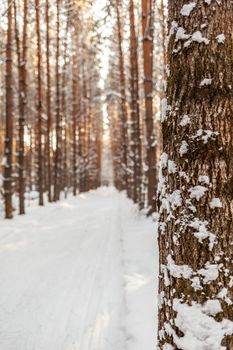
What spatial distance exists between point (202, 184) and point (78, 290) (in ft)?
13.8

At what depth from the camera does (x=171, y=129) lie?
266 centimetres

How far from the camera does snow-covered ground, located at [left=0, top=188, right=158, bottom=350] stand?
180 inches

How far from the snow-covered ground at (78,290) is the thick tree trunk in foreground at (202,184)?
204cm

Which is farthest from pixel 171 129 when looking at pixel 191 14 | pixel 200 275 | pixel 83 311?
pixel 83 311

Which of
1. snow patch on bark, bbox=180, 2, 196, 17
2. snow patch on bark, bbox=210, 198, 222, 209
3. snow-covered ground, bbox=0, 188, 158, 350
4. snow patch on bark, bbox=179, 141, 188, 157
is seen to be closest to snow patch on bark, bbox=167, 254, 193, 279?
snow patch on bark, bbox=210, 198, 222, 209

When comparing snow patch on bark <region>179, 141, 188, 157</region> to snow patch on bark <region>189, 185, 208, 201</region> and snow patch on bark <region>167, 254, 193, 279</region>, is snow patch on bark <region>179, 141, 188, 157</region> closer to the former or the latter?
snow patch on bark <region>189, 185, 208, 201</region>

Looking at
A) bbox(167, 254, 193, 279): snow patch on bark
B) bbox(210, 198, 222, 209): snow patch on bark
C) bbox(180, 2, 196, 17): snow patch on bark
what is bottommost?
bbox(167, 254, 193, 279): snow patch on bark

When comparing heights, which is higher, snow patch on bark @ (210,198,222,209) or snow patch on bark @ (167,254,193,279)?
snow patch on bark @ (210,198,222,209)

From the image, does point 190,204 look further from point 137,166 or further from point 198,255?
point 137,166

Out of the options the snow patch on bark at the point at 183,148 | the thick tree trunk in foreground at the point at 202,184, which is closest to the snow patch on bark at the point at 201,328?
the thick tree trunk in foreground at the point at 202,184

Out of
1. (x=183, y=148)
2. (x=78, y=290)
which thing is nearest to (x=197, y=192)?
(x=183, y=148)

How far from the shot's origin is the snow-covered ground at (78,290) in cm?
457

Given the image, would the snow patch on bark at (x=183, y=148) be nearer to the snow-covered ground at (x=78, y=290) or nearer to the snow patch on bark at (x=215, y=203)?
the snow patch on bark at (x=215, y=203)

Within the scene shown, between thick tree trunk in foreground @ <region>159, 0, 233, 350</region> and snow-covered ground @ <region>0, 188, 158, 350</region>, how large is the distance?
2.04m
